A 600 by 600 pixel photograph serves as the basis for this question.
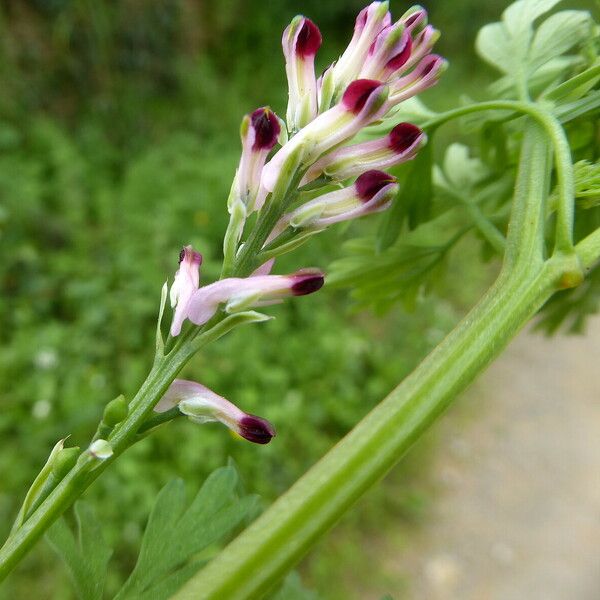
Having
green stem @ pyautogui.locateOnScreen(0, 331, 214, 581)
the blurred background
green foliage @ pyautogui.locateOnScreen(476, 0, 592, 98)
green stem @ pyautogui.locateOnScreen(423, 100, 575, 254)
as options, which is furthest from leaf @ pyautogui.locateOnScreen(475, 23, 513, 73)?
the blurred background

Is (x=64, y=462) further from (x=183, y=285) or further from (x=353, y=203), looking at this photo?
(x=353, y=203)

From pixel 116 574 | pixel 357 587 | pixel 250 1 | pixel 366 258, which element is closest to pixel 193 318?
pixel 366 258

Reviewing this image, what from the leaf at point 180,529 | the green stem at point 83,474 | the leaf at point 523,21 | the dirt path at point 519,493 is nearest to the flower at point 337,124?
the green stem at point 83,474

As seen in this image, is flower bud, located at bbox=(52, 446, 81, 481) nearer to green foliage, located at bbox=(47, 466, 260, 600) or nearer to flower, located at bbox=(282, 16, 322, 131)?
green foliage, located at bbox=(47, 466, 260, 600)

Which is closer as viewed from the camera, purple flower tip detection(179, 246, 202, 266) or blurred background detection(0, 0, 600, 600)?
purple flower tip detection(179, 246, 202, 266)

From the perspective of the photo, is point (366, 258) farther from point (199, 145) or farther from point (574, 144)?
point (199, 145)

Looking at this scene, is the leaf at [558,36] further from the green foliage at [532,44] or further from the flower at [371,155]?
the flower at [371,155]
